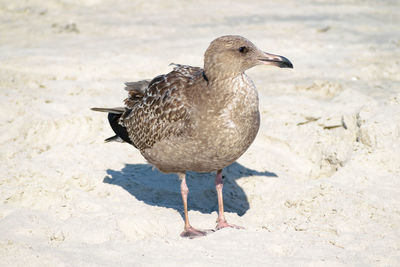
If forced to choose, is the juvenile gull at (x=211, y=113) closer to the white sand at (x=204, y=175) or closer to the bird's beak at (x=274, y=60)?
the bird's beak at (x=274, y=60)

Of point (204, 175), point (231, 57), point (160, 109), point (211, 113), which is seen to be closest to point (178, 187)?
point (204, 175)

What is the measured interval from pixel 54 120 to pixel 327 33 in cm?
649

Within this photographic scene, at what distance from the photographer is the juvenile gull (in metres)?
5.73

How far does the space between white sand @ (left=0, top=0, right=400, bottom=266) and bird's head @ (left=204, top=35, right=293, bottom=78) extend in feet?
5.62

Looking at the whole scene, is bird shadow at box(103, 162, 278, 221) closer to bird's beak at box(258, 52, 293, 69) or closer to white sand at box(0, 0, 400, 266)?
white sand at box(0, 0, 400, 266)

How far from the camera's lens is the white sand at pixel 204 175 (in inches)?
216

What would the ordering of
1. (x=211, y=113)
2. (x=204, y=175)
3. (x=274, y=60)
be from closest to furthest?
(x=211, y=113) < (x=274, y=60) < (x=204, y=175)

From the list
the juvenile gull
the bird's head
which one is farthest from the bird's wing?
the bird's head

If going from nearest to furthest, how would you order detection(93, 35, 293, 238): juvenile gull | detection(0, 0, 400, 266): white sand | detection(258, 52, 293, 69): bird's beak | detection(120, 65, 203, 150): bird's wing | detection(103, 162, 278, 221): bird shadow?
detection(0, 0, 400, 266): white sand → detection(93, 35, 293, 238): juvenile gull → detection(258, 52, 293, 69): bird's beak → detection(120, 65, 203, 150): bird's wing → detection(103, 162, 278, 221): bird shadow

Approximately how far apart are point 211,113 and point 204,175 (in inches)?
83.4

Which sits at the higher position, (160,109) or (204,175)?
(160,109)

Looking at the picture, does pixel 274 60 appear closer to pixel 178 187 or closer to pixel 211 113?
pixel 211 113

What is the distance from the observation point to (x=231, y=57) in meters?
5.79

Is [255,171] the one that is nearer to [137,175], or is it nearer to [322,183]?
[322,183]
